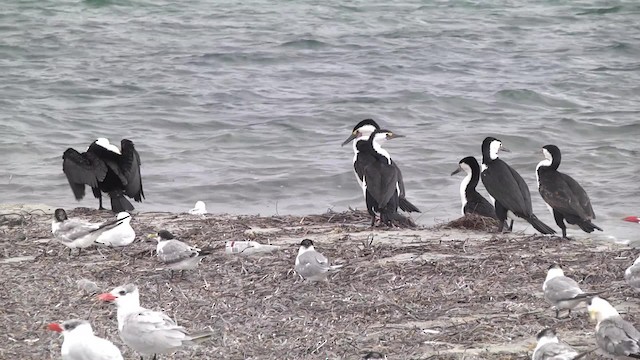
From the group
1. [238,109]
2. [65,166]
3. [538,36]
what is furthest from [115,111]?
[538,36]

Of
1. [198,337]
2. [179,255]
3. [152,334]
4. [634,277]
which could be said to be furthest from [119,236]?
[634,277]

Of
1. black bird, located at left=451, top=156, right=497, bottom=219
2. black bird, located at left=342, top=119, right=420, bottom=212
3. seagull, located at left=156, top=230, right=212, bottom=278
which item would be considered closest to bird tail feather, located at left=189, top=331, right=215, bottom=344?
seagull, located at left=156, top=230, right=212, bottom=278

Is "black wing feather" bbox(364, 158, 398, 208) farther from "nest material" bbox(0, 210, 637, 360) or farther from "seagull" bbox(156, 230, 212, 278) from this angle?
"seagull" bbox(156, 230, 212, 278)

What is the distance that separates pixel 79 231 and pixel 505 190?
4.51m

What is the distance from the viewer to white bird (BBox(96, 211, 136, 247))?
996 centimetres

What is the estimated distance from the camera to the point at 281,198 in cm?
1482

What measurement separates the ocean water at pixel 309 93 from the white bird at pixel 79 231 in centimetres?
431

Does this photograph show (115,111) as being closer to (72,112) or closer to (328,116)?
(72,112)

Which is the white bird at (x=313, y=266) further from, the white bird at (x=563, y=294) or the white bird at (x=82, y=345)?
the white bird at (x=82, y=345)

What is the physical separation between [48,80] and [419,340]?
51.9 ft

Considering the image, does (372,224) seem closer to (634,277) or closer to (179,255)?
(179,255)

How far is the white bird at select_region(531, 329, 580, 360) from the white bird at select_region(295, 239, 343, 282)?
224 cm

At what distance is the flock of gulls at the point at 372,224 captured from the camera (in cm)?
668

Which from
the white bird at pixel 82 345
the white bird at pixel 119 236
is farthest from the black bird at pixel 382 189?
the white bird at pixel 82 345
